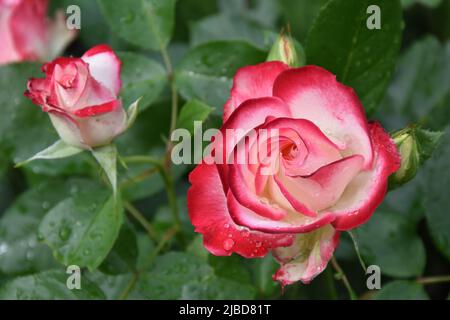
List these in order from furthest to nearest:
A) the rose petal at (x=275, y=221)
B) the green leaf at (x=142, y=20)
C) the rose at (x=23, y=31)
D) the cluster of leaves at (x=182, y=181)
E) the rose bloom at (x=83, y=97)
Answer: the rose at (x=23, y=31) → the green leaf at (x=142, y=20) → the cluster of leaves at (x=182, y=181) → the rose bloom at (x=83, y=97) → the rose petal at (x=275, y=221)

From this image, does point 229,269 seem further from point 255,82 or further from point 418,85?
point 418,85

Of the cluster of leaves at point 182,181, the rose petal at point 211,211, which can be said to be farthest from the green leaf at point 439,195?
the rose petal at point 211,211

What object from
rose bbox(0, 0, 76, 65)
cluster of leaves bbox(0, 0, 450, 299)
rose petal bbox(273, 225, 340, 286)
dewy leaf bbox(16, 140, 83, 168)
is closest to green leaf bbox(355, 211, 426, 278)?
cluster of leaves bbox(0, 0, 450, 299)

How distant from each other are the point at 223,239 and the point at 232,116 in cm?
11

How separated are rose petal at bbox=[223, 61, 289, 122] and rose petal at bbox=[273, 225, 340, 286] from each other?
0.42 ft

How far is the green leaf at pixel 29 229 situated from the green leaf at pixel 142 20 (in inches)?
8.5

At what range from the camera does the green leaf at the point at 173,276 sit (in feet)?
2.69

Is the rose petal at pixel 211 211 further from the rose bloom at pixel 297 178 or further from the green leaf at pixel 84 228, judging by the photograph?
the green leaf at pixel 84 228

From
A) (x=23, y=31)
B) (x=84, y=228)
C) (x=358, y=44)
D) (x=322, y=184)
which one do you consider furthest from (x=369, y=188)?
(x=23, y=31)

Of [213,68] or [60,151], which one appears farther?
[213,68]

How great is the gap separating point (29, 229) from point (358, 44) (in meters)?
0.50

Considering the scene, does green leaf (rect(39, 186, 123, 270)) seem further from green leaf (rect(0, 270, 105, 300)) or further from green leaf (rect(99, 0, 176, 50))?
green leaf (rect(99, 0, 176, 50))

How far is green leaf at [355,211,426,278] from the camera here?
890 millimetres

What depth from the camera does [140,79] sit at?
90 cm
